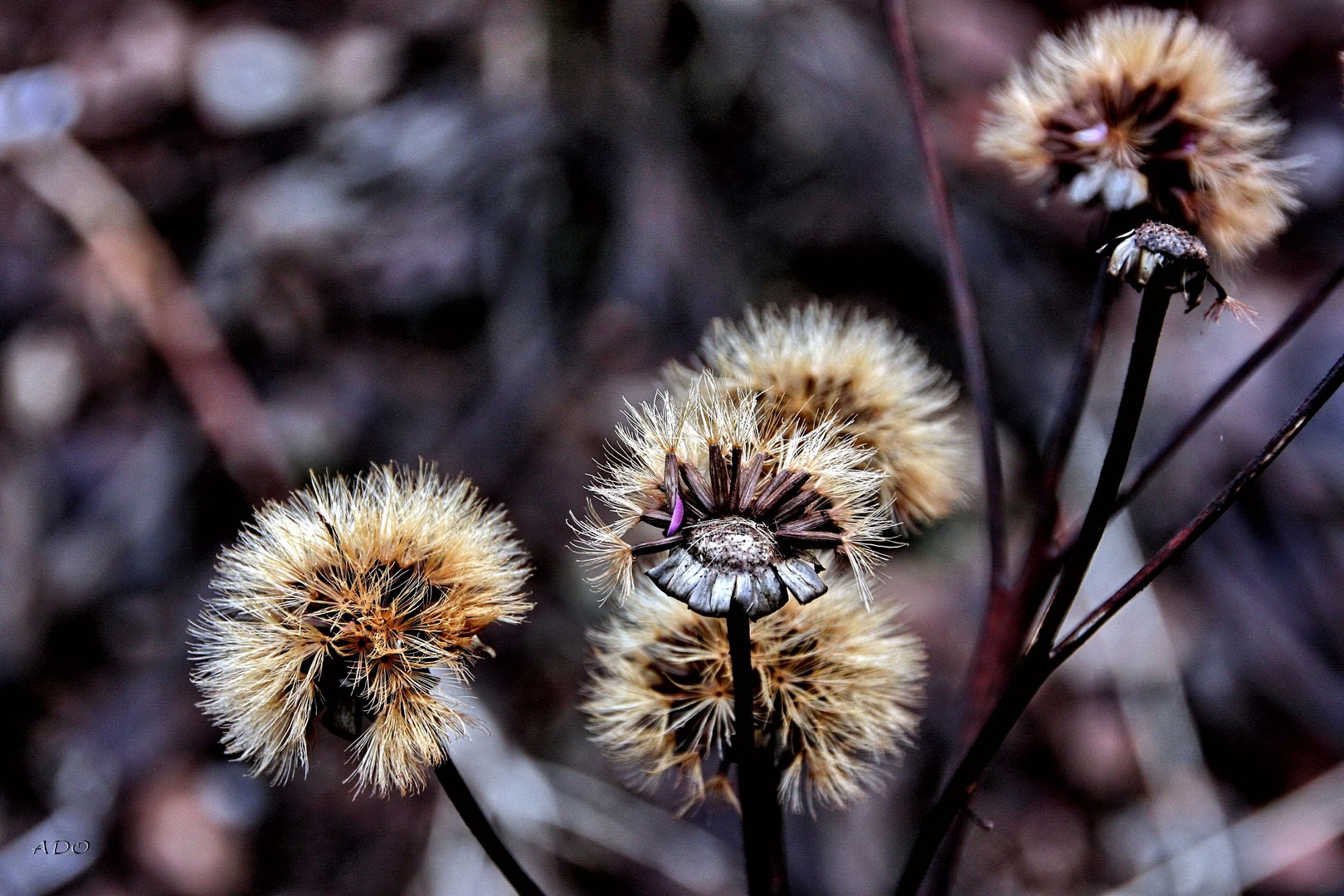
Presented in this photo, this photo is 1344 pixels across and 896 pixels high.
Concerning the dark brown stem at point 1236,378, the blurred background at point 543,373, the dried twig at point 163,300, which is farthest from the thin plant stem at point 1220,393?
the dried twig at point 163,300

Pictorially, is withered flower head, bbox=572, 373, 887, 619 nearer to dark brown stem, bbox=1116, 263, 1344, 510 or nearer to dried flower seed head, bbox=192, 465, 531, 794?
dried flower seed head, bbox=192, 465, 531, 794

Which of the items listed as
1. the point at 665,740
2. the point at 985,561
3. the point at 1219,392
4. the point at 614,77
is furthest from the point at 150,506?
the point at 1219,392

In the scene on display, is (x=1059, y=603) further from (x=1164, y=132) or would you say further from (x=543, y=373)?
(x=543, y=373)

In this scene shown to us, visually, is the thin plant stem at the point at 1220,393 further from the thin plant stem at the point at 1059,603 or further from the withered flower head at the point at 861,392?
the thin plant stem at the point at 1059,603

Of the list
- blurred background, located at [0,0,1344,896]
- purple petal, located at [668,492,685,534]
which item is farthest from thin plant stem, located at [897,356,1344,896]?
blurred background, located at [0,0,1344,896]

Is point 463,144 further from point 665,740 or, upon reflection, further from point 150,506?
point 665,740
